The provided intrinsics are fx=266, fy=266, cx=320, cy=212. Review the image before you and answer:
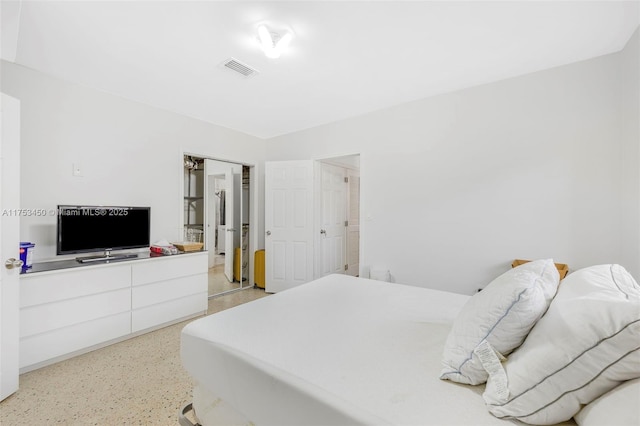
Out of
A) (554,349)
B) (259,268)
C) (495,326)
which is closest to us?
(554,349)

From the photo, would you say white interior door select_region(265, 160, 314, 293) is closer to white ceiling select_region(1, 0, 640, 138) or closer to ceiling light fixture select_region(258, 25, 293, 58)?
white ceiling select_region(1, 0, 640, 138)

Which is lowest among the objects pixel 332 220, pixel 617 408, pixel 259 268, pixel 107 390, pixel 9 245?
pixel 107 390

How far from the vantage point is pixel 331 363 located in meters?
1.09

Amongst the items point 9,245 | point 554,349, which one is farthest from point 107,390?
point 554,349

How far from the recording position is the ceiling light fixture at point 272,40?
6.20 feet

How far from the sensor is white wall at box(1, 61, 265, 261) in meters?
2.39

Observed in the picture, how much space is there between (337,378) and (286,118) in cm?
343

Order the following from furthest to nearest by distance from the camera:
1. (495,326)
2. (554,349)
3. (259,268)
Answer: (259,268) → (495,326) → (554,349)

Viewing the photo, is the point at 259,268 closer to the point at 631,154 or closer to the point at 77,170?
the point at 77,170

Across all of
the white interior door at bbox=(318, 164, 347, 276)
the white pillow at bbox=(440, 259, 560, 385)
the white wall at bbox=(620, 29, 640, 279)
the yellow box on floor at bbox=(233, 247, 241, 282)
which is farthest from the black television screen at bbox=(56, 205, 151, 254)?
the white wall at bbox=(620, 29, 640, 279)

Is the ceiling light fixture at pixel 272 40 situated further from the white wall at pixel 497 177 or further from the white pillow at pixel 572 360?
the white pillow at pixel 572 360

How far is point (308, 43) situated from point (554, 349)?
90.8 inches

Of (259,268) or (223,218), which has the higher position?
(223,218)

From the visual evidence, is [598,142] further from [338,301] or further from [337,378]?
[337,378]
